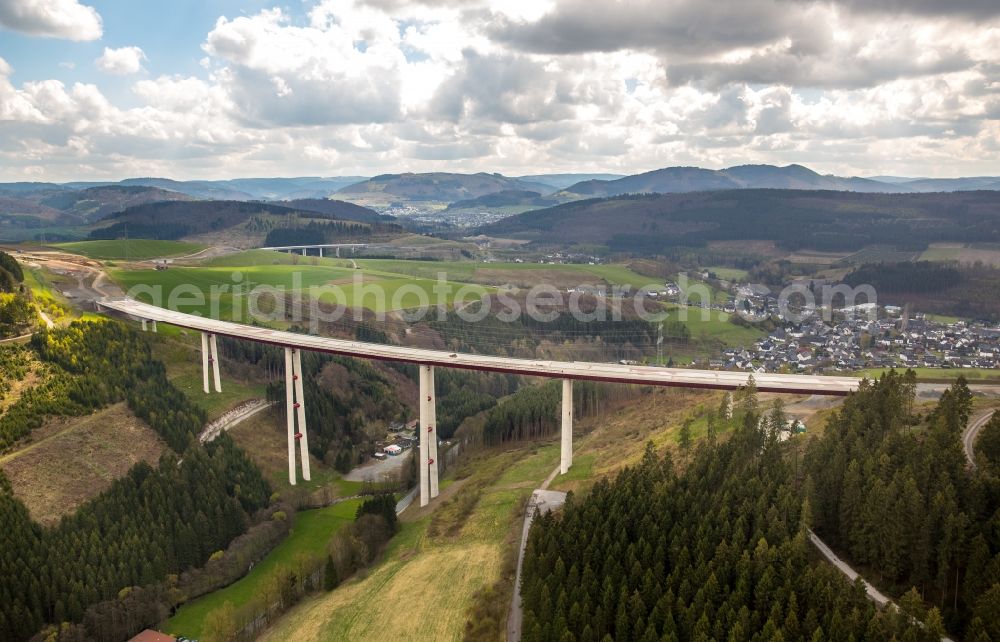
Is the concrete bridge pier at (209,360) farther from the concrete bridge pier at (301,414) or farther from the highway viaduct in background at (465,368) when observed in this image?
the concrete bridge pier at (301,414)

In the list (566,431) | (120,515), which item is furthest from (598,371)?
(120,515)

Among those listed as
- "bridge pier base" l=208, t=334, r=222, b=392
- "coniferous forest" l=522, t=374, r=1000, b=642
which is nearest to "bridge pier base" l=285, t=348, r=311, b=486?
"bridge pier base" l=208, t=334, r=222, b=392

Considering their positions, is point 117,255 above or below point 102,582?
above

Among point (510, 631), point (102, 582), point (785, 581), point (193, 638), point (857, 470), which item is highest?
point (857, 470)

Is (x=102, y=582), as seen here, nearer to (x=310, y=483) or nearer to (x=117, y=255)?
(x=310, y=483)

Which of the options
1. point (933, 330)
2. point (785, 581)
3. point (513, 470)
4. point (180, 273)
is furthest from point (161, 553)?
point (933, 330)
